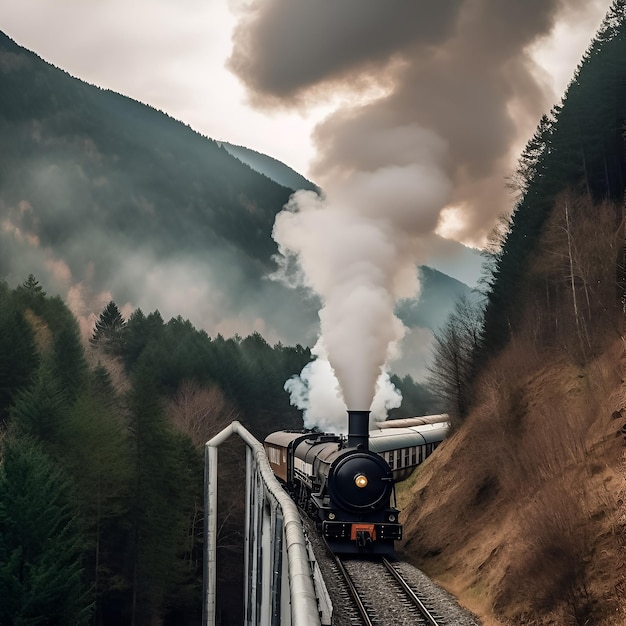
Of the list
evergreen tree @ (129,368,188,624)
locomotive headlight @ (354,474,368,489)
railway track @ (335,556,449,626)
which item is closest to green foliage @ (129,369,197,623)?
evergreen tree @ (129,368,188,624)

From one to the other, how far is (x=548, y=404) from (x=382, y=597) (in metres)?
8.87

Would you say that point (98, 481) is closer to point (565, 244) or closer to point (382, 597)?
point (382, 597)

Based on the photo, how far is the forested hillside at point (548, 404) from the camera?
13.9 metres

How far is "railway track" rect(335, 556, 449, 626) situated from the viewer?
13609 millimetres

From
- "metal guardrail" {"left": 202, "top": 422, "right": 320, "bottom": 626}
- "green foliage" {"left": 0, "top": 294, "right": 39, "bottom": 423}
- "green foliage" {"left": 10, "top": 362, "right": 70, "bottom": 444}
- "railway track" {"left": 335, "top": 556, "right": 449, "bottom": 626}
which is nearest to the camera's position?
"metal guardrail" {"left": 202, "top": 422, "right": 320, "bottom": 626}

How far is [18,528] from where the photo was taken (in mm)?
22609

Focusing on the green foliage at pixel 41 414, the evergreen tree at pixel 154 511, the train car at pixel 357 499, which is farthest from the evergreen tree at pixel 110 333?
the train car at pixel 357 499

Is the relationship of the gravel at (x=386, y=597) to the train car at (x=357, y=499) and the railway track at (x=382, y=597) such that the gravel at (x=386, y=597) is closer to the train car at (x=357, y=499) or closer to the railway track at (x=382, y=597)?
the railway track at (x=382, y=597)

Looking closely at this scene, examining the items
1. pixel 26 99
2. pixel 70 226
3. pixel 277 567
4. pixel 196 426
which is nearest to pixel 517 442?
pixel 277 567

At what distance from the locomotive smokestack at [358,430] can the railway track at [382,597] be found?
3.03m

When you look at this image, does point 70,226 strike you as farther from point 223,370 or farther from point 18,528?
point 18,528

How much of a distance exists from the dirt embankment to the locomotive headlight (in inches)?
140

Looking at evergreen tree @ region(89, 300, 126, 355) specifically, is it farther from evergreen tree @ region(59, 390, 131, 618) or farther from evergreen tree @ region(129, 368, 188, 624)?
evergreen tree @ region(59, 390, 131, 618)

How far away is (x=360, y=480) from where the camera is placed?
17375 millimetres
